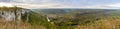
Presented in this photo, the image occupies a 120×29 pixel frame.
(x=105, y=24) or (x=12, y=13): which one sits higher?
(x=12, y=13)

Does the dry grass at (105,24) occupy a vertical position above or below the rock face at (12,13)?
below

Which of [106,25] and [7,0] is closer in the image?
[106,25]

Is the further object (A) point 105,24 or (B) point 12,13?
(A) point 105,24

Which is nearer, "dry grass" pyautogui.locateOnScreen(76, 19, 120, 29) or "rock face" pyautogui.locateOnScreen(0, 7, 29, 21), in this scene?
"rock face" pyautogui.locateOnScreen(0, 7, 29, 21)

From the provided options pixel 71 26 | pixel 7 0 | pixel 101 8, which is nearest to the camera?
pixel 71 26

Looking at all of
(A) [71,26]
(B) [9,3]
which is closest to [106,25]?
(A) [71,26]

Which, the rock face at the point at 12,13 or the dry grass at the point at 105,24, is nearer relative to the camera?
the rock face at the point at 12,13

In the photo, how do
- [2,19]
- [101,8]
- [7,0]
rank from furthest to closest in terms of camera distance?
[101,8]
[7,0]
[2,19]

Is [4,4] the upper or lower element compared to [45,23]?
upper

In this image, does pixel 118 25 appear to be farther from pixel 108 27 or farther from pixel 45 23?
pixel 45 23

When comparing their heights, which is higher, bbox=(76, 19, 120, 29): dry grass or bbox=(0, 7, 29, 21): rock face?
bbox=(0, 7, 29, 21): rock face
